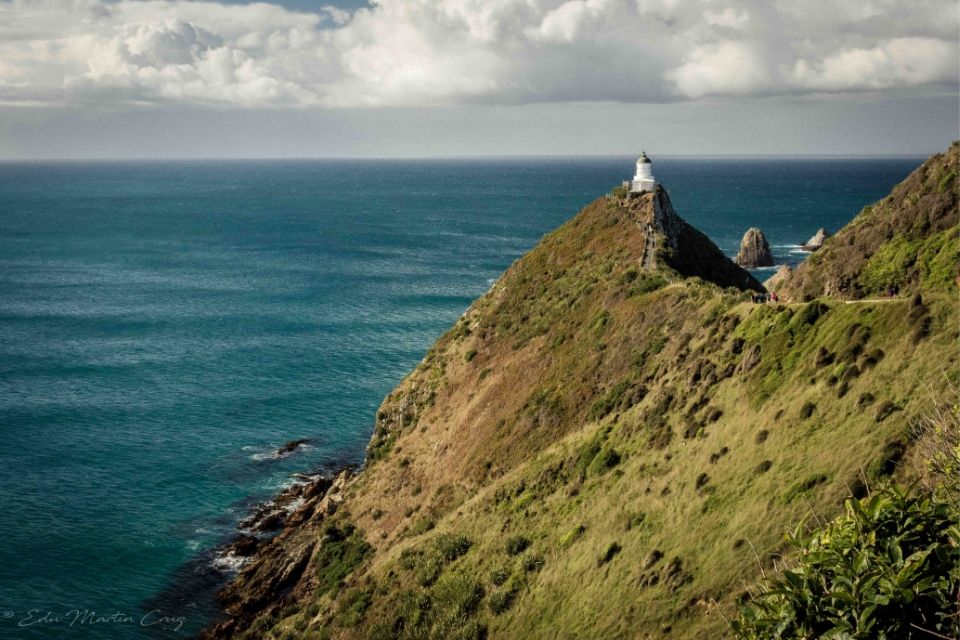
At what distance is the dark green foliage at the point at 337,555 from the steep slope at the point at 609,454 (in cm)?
15

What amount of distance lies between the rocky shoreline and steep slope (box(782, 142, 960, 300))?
37.9 m

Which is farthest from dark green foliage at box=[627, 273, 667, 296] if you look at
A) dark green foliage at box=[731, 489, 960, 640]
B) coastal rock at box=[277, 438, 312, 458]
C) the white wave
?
dark green foliage at box=[731, 489, 960, 640]

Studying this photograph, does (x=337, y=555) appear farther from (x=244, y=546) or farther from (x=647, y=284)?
(x=647, y=284)

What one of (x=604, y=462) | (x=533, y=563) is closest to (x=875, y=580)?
(x=533, y=563)

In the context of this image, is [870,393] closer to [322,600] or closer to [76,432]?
[322,600]

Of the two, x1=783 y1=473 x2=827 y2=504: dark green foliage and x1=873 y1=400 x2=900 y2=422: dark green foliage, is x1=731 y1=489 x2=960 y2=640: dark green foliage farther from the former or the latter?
x1=873 y1=400 x2=900 y2=422: dark green foliage

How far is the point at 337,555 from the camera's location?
48062 mm

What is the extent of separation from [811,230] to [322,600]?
548ft

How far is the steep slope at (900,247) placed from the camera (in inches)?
1832

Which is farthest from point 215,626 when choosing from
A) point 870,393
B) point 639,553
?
point 870,393

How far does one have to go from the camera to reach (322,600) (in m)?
44.5

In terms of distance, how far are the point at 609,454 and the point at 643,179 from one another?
34.5 metres

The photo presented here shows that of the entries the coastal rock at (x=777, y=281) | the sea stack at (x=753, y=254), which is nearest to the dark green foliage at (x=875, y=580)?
the coastal rock at (x=777, y=281)

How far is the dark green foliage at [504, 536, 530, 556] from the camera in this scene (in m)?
37.7
